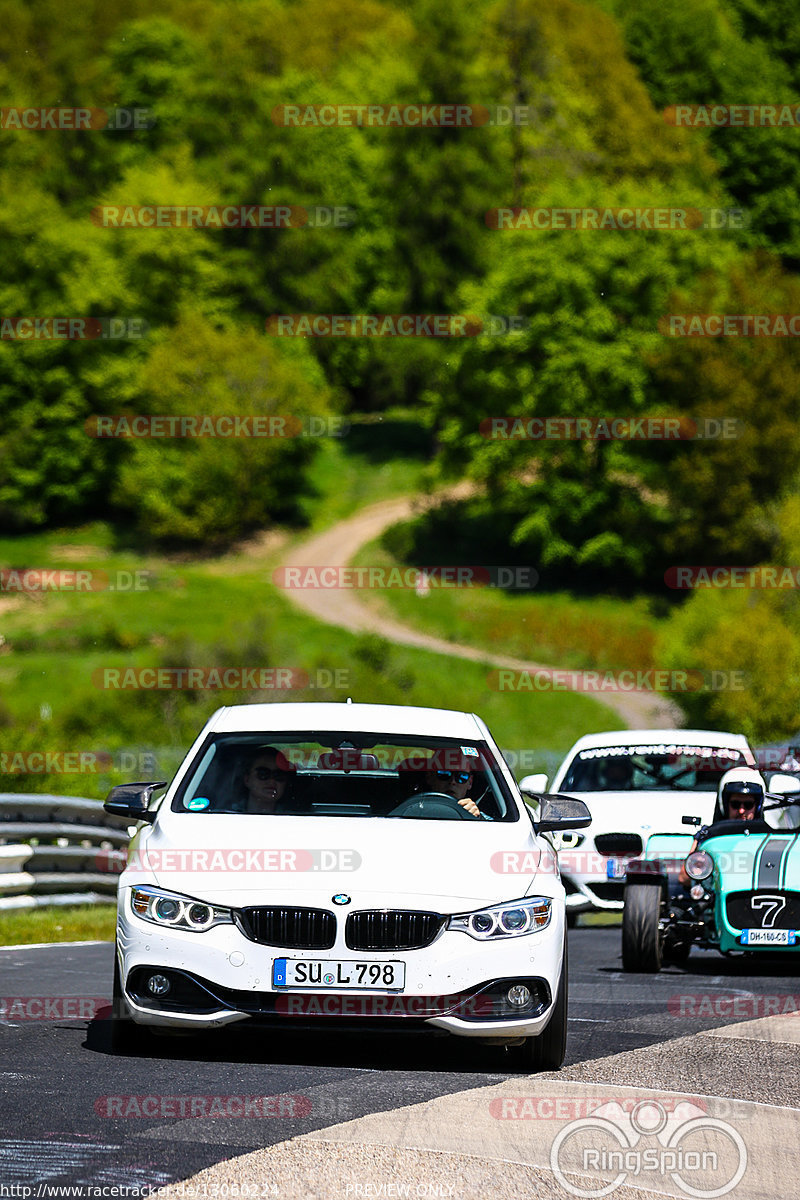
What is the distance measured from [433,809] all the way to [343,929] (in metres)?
1.16

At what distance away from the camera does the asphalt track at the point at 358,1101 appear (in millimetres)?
5355

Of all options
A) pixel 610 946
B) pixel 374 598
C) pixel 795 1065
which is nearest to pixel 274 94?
pixel 374 598

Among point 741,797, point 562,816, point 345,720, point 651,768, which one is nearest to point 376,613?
point 651,768

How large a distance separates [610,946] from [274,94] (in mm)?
73906

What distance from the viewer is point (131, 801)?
26.4 ft

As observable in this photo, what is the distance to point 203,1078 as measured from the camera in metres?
6.91

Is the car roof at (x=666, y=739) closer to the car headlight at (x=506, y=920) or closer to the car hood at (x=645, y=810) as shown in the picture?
the car hood at (x=645, y=810)

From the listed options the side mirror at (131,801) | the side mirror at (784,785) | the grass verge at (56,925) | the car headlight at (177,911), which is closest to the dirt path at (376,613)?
the grass verge at (56,925)

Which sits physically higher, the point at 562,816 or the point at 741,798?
the point at 562,816

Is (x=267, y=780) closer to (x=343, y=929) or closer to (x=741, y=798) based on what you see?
(x=343, y=929)

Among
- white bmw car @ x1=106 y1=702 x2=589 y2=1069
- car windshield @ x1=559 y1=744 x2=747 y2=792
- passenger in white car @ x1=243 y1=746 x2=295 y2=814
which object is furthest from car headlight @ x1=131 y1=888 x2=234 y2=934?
car windshield @ x1=559 y1=744 x2=747 y2=792

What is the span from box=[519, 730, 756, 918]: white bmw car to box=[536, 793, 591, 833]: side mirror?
648 centimetres

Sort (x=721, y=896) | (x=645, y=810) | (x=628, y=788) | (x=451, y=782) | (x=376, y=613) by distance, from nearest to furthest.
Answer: (x=451, y=782) < (x=721, y=896) < (x=645, y=810) < (x=628, y=788) < (x=376, y=613)

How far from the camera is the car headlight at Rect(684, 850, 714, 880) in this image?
37.1ft
